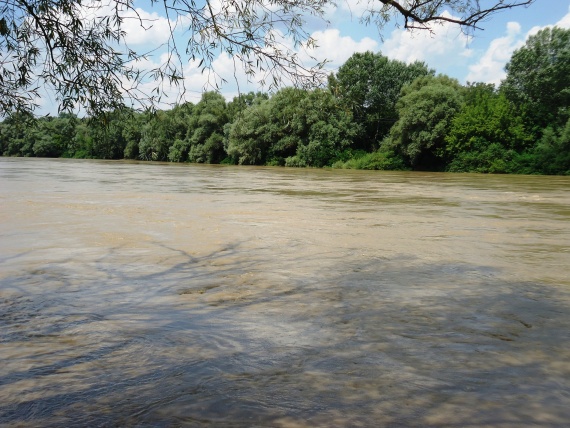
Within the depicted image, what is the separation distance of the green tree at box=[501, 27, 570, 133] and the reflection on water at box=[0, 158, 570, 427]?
95.2ft

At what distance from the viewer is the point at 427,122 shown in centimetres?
3806

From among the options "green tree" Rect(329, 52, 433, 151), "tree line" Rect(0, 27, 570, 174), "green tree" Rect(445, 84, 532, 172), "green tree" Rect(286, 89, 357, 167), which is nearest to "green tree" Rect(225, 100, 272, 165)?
"tree line" Rect(0, 27, 570, 174)

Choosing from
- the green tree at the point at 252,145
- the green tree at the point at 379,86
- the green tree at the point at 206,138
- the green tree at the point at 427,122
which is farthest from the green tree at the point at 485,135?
the green tree at the point at 206,138

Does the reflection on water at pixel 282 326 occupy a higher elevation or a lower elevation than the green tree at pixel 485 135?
lower

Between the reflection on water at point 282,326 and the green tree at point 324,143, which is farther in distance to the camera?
the green tree at point 324,143

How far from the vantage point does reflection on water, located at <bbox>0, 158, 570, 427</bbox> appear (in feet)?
9.79

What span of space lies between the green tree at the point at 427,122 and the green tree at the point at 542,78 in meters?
3.84

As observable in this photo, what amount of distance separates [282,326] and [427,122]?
35741 mm

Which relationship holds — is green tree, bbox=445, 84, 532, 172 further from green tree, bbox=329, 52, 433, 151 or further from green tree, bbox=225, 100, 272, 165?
green tree, bbox=225, 100, 272, 165

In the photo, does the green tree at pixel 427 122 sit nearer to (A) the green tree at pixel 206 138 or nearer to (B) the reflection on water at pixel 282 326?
(A) the green tree at pixel 206 138

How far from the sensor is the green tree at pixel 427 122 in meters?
37.9

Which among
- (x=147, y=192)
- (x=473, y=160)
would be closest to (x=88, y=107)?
(x=147, y=192)

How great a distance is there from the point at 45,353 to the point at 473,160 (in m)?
35.2

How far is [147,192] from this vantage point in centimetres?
1752
